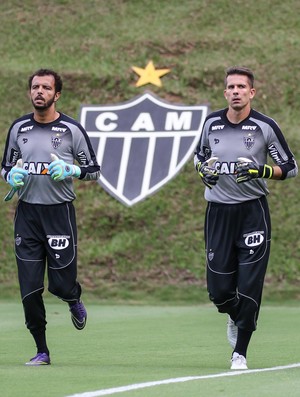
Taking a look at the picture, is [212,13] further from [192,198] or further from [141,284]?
[141,284]

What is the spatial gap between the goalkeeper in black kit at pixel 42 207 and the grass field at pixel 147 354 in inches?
23.0

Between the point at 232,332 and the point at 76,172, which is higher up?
the point at 76,172

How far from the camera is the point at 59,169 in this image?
29.9ft

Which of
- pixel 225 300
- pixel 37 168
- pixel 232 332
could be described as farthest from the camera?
pixel 232 332

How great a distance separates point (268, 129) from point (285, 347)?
9.15 feet

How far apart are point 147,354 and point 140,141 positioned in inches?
438

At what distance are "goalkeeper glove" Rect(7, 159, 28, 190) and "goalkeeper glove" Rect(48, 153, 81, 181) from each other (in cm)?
24

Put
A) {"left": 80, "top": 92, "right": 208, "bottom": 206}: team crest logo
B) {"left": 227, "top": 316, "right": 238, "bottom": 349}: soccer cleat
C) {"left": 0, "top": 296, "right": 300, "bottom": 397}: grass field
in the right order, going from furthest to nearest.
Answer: {"left": 80, "top": 92, "right": 208, "bottom": 206}: team crest logo, {"left": 227, "top": 316, "right": 238, "bottom": 349}: soccer cleat, {"left": 0, "top": 296, "right": 300, "bottom": 397}: grass field

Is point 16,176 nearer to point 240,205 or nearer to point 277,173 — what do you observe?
point 240,205

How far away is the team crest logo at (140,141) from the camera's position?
823 inches

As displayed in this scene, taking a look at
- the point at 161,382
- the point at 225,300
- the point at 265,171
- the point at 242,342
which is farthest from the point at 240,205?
the point at 161,382

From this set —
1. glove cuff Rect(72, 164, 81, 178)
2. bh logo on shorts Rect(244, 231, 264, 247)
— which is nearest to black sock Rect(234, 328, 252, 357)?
bh logo on shorts Rect(244, 231, 264, 247)

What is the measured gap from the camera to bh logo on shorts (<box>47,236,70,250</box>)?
9.34 m

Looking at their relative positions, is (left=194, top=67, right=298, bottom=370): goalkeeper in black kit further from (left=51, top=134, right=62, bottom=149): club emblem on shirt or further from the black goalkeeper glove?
(left=51, top=134, right=62, bottom=149): club emblem on shirt
